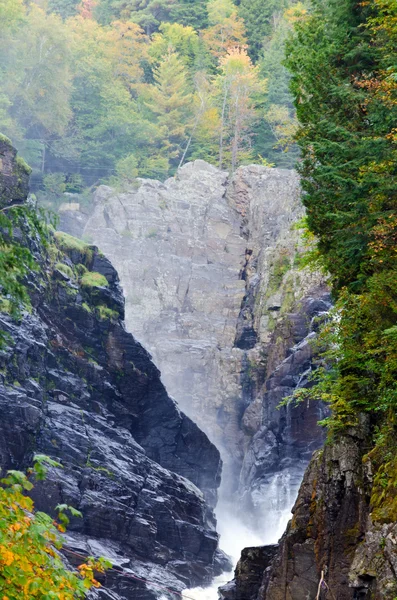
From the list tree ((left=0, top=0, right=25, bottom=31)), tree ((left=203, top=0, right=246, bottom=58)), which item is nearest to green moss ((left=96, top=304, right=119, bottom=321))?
tree ((left=0, top=0, right=25, bottom=31))

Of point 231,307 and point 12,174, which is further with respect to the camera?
point 231,307

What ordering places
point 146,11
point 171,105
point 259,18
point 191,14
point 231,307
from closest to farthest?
point 231,307 < point 171,105 < point 259,18 < point 191,14 < point 146,11

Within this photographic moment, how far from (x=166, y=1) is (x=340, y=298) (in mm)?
59955

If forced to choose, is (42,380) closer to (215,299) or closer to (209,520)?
(209,520)

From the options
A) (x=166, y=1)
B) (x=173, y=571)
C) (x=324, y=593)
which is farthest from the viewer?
(x=166, y=1)

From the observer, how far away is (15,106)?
51969 millimetres

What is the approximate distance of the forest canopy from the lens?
52062 millimetres

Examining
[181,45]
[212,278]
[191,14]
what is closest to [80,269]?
[212,278]

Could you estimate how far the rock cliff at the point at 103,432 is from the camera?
25047mm

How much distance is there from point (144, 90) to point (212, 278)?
22.0 meters

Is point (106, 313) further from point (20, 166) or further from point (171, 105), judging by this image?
point (171, 105)

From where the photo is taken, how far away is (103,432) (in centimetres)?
2853

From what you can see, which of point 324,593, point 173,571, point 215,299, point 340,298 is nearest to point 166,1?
point 215,299

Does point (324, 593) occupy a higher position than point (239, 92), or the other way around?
point (239, 92)
